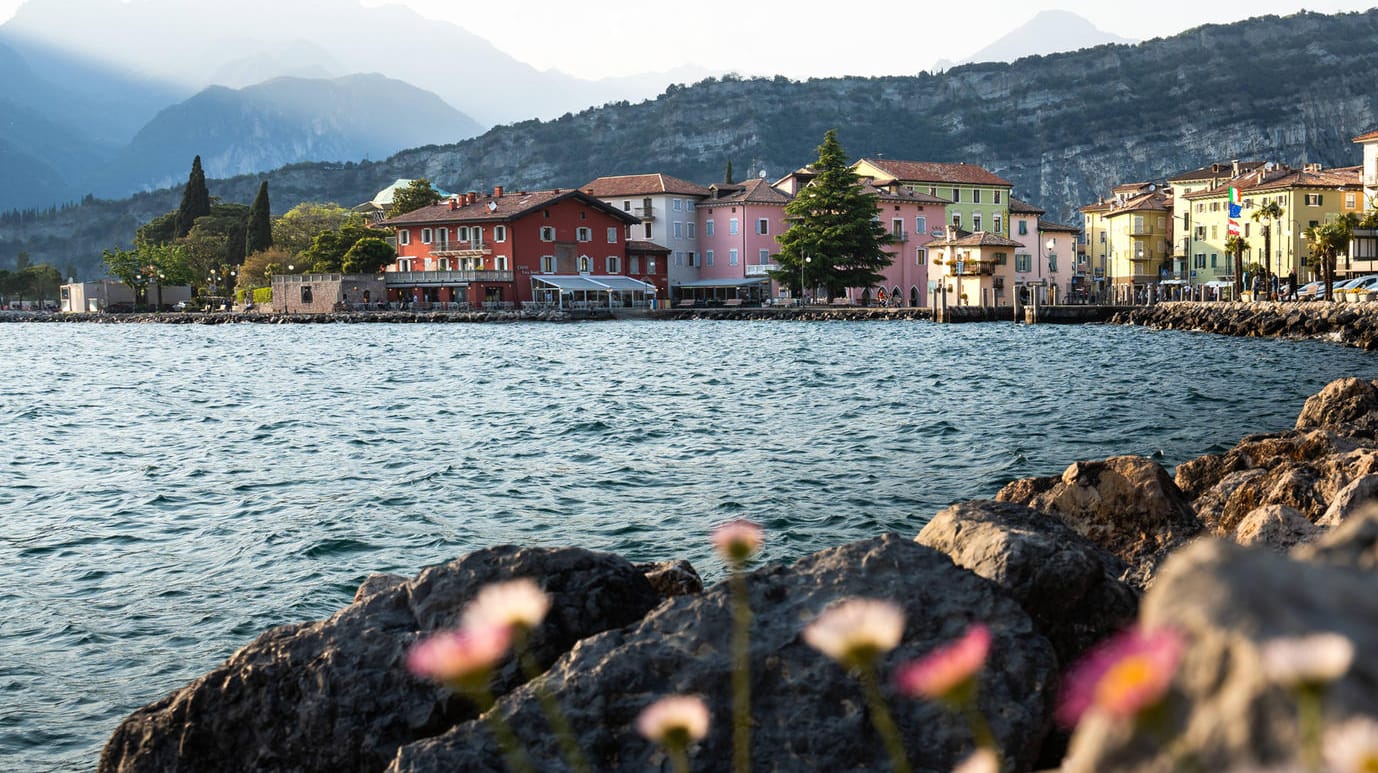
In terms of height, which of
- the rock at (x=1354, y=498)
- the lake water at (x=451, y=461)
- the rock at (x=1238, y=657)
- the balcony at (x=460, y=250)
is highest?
the balcony at (x=460, y=250)

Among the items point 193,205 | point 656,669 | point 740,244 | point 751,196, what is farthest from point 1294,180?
point 193,205

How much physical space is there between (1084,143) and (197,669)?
20734 cm

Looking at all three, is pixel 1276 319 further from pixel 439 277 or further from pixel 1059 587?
pixel 439 277

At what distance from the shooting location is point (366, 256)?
92.7 m

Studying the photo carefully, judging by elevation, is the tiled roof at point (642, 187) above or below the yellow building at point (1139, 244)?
above

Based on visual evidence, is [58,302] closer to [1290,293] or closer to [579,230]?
[579,230]

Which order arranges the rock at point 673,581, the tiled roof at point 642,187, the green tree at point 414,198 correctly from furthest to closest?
the green tree at point 414,198, the tiled roof at point 642,187, the rock at point 673,581

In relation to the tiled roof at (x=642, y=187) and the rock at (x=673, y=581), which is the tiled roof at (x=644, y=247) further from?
the rock at (x=673, y=581)

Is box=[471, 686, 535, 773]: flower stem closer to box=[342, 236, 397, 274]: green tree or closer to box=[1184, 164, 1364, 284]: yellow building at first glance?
box=[1184, 164, 1364, 284]: yellow building

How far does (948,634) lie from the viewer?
4.61m

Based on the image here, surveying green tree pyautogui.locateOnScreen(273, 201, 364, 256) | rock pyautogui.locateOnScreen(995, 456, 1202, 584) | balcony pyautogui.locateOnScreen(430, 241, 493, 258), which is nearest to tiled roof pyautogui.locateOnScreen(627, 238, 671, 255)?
balcony pyautogui.locateOnScreen(430, 241, 493, 258)

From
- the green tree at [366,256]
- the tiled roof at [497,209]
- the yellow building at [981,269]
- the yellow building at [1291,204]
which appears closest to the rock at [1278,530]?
the yellow building at [981,269]

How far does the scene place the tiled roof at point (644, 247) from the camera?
91188 millimetres

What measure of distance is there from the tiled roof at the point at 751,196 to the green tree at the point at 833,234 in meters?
13.0
